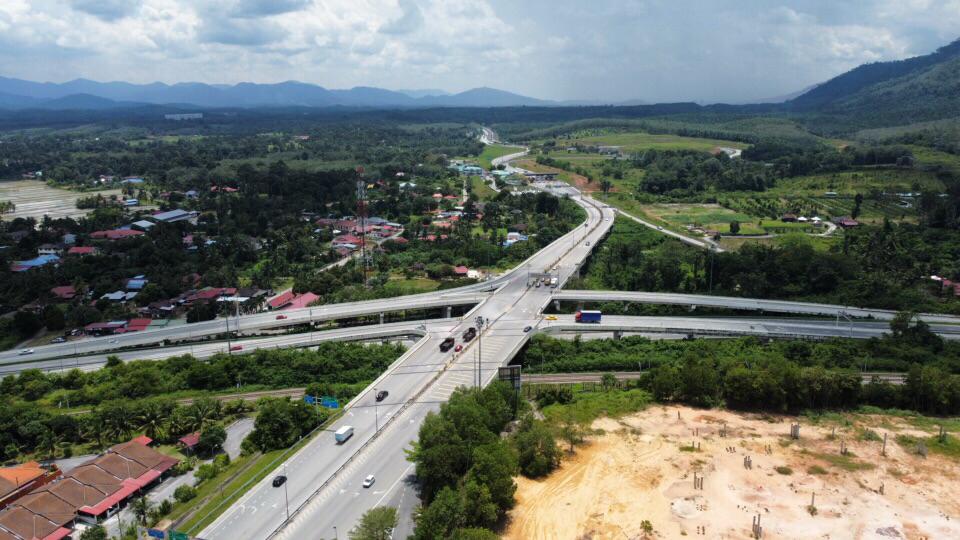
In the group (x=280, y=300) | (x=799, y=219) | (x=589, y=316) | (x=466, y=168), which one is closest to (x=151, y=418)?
(x=280, y=300)

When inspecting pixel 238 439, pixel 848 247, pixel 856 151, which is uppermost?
pixel 856 151

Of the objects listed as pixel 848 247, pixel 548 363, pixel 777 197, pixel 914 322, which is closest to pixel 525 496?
pixel 548 363

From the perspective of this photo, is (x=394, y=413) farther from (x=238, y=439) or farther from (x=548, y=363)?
(x=548, y=363)

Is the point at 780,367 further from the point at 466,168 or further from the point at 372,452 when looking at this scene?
the point at 466,168

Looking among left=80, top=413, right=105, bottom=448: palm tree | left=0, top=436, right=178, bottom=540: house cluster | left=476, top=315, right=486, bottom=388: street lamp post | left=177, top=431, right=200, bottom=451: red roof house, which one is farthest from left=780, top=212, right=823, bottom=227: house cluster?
left=80, top=413, right=105, bottom=448: palm tree

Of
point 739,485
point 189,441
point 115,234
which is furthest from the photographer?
point 115,234

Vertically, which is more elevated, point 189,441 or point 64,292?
point 64,292
